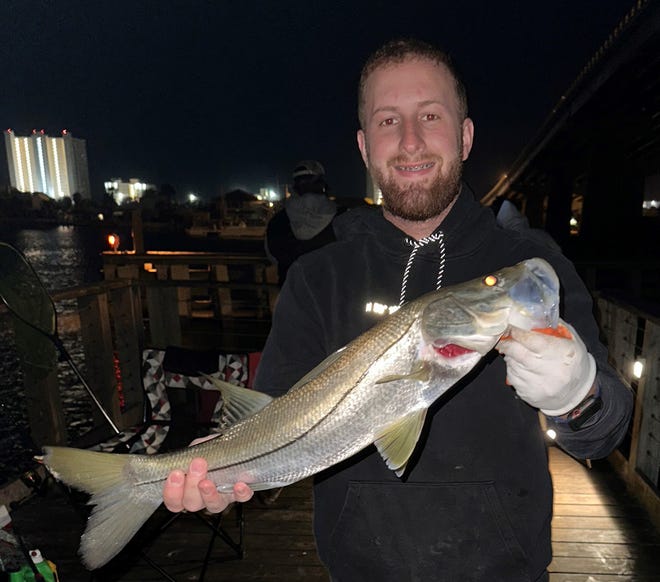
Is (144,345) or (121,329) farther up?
(121,329)

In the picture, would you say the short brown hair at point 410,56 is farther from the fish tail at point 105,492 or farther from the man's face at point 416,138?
the fish tail at point 105,492

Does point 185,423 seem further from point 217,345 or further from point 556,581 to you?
point 217,345

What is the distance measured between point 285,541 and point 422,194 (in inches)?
143

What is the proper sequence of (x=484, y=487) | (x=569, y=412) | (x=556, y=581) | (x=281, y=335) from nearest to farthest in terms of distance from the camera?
1. (x=569, y=412)
2. (x=484, y=487)
3. (x=281, y=335)
4. (x=556, y=581)

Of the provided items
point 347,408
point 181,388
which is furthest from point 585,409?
point 181,388

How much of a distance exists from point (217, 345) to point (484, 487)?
11667 millimetres

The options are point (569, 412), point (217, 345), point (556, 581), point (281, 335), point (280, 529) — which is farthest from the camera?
point (217, 345)

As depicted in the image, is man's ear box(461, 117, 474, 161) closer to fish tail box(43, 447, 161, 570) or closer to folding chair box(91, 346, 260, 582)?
fish tail box(43, 447, 161, 570)

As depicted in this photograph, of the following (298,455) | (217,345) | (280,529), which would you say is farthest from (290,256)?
(217,345)

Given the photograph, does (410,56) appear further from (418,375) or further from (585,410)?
(585,410)

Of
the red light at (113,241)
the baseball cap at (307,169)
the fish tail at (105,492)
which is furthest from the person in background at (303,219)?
the red light at (113,241)

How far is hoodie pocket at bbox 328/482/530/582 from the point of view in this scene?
2.00 metres

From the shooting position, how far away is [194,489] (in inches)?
84.3

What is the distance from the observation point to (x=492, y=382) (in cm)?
212
